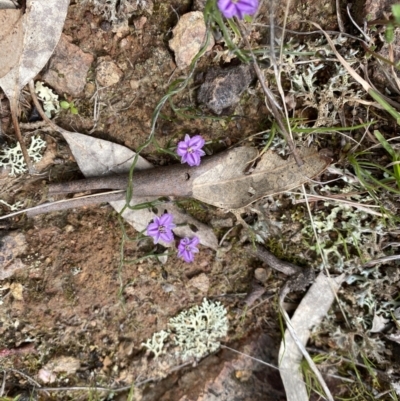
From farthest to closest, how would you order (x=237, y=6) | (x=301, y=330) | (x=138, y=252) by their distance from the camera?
(x=301, y=330) → (x=138, y=252) → (x=237, y=6)

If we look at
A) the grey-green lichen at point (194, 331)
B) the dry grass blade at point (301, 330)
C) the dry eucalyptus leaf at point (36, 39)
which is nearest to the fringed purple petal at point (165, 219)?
the grey-green lichen at point (194, 331)

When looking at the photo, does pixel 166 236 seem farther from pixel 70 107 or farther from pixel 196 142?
pixel 70 107

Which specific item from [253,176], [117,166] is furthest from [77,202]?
[253,176]

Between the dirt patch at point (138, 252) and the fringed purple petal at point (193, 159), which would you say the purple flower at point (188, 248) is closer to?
the dirt patch at point (138, 252)

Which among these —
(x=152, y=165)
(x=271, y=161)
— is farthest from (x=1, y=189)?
(x=271, y=161)

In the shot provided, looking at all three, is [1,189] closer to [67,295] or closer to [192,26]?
[67,295]

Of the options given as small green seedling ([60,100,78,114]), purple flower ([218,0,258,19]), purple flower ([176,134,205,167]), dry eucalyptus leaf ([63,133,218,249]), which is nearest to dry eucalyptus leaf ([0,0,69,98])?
small green seedling ([60,100,78,114])
